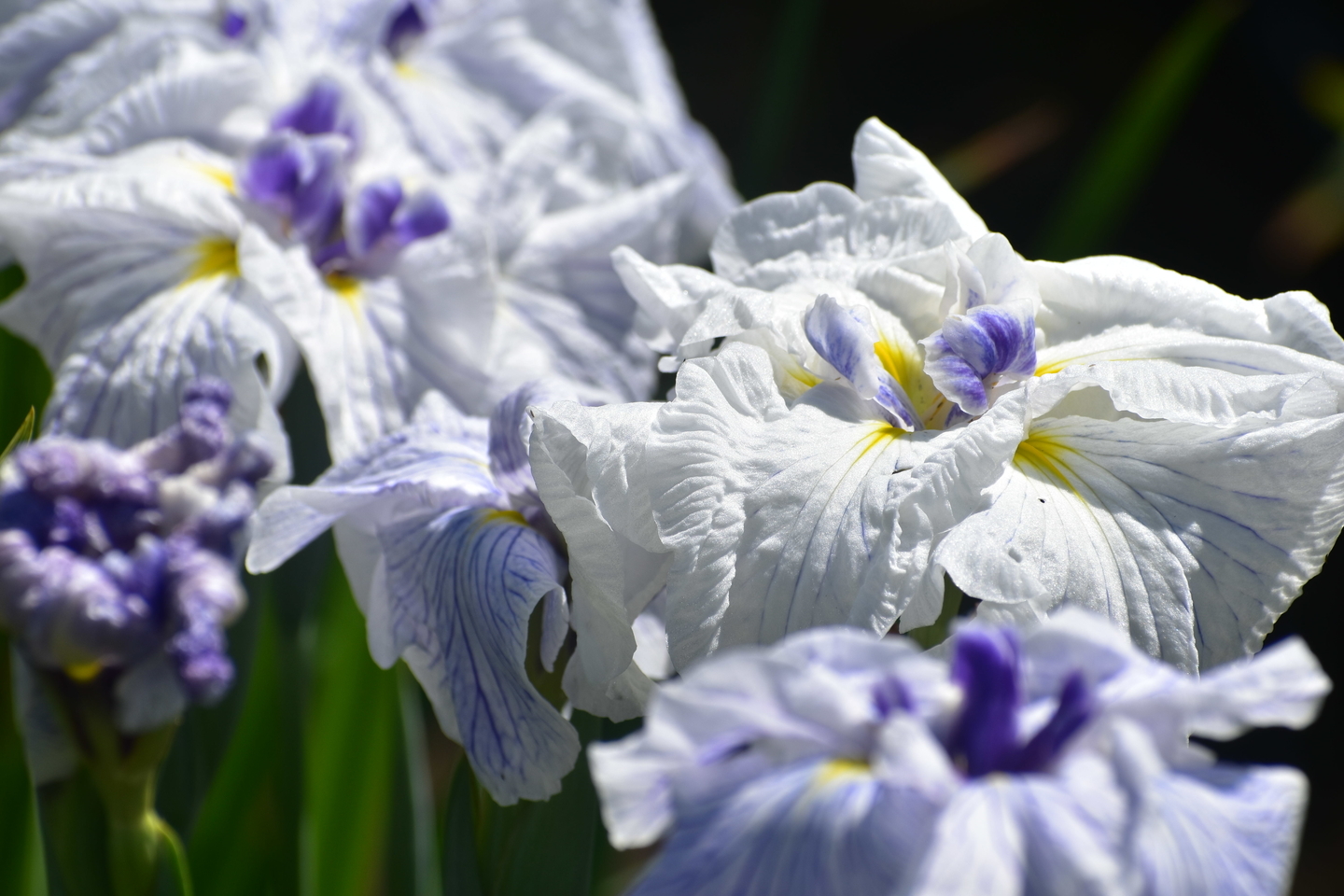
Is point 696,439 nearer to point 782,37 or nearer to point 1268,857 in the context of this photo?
point 1268,857

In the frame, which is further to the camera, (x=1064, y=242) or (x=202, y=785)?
(x=1064, y=242)

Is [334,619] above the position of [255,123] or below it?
below

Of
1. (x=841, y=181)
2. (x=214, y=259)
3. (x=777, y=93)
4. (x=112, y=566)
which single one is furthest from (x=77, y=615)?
(x=841, y=181)

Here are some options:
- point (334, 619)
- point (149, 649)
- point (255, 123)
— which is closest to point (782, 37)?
point (255, 123)

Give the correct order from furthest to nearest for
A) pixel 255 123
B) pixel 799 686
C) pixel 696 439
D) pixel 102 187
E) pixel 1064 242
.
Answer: pixel 1064 242 < pixel 255 123 < pixel 102 187 < pixel 696 439 < pixel 799 686

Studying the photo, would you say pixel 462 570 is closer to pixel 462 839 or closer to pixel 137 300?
pixel 462 839

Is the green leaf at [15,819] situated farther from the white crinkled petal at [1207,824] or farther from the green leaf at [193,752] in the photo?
the white crinkled petal at [1207,824]

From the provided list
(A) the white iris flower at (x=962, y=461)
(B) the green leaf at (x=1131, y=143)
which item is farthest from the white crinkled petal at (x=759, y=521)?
(B) the green leaf at (x=1131, y=143)

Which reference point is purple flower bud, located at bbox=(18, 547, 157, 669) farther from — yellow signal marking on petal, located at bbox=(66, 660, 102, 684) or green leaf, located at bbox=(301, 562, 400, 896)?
green leaf, located at bbox=(301, 562, 400, 896)
